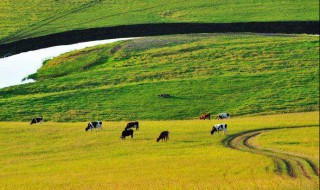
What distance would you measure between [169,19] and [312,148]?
167 feet

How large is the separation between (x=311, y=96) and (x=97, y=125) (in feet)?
59.0

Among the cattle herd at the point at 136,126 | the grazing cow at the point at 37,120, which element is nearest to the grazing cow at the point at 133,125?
the cattle herd at the point at 136,126

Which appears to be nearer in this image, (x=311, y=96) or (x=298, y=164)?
(x=298, y=164)

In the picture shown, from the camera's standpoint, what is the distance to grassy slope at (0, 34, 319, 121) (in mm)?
52406

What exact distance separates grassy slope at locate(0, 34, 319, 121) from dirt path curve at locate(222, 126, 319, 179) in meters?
13.1

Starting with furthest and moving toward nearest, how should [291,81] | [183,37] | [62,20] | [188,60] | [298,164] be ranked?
[62,20]
[183,37]
[188,60]
[291,81]
[298,164]

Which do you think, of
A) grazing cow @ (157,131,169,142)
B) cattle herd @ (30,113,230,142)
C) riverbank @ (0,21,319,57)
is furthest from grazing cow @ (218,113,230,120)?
riverbank @ (0,21,319,57)

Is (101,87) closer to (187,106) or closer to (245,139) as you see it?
(187,106)

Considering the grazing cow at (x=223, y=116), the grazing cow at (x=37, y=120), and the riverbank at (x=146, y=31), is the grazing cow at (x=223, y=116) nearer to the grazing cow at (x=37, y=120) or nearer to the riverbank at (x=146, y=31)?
the grazing cow at (x=37, y=120)

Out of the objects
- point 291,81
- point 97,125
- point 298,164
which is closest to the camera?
point 298,164

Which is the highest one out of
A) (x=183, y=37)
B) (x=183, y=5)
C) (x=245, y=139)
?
(x=183, y=5)

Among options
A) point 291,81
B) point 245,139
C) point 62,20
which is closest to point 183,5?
point 62,20

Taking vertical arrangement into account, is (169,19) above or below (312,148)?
above

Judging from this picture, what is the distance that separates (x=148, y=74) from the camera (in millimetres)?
63312
